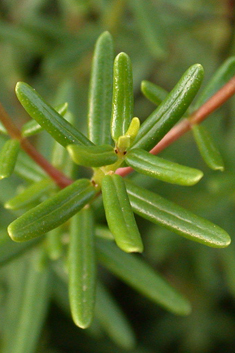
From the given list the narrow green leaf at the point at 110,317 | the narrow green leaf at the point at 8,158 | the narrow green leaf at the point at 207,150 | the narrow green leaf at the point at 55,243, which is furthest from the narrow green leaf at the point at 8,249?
the narrow green leaf at the point at 110,317

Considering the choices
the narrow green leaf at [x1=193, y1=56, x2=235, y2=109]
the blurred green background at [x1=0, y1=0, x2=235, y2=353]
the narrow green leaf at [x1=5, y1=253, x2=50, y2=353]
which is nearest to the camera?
the narrow green leaf at [x1=193, y1=56, x2=235, y2=109]

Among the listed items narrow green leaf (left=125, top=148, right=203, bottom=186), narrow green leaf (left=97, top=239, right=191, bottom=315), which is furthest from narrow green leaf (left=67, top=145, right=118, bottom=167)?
narrow green leaf (left=97, top=239, right=191, bottom=315)

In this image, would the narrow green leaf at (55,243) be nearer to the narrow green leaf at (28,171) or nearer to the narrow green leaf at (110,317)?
the narrow green leaf at (28,171)

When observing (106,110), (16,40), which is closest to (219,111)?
(16,40)

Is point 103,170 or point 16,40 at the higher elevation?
point 103,170

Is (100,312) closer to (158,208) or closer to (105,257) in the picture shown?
(105,257)

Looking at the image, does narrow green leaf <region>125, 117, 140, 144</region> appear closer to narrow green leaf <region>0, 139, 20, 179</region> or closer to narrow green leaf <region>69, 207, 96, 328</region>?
narrow green leaf <region>0, 139, 20, 179</region>

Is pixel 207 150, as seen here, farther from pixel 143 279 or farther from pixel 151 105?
pixel 151 105
